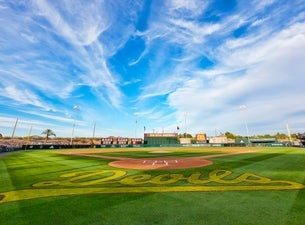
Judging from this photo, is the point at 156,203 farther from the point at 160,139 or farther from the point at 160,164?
the point at 160,139

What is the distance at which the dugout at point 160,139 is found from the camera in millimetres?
72125

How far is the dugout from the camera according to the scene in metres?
72.1

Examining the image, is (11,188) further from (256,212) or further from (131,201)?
(256,212)

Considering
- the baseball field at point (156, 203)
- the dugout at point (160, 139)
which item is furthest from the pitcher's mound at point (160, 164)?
the dugout at point (160, 139)

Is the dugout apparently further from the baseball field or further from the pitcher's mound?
the baseball field

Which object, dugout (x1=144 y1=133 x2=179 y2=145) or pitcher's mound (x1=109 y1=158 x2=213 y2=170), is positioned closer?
pitcher's mound (x1=109 y1=158 x2=213 y2=170)

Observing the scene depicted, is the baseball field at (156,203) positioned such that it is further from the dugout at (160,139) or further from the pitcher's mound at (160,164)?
the dugout at (160,139)

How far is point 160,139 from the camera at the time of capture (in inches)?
2869

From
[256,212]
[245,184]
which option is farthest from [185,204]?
[245,184]

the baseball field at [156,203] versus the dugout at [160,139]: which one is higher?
the dugout at [160,139]

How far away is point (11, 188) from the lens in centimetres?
705

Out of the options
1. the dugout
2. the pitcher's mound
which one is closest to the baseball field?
the pitcher's mound

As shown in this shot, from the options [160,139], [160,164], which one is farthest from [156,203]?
[160,139]

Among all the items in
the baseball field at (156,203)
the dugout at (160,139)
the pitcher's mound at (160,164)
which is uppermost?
the dugout at (160,139)
